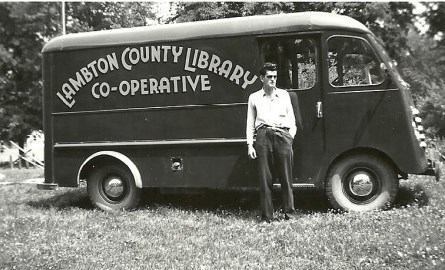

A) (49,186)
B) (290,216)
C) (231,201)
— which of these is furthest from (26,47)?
(290,216)

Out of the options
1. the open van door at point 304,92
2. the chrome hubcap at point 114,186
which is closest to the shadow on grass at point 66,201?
the chrome hubcap at point 114,186

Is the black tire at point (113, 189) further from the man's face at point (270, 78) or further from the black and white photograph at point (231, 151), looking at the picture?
the man's face at point (270, 78)

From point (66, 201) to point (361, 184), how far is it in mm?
5167

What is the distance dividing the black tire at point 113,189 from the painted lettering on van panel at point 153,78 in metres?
1.18

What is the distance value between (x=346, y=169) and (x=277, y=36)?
6.79 ft

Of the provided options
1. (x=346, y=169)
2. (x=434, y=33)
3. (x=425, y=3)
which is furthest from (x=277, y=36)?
(x=434, y=33)

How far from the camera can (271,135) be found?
6328 mm

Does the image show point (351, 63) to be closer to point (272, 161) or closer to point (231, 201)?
point (272, 161)

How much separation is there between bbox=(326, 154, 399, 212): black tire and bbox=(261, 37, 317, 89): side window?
123 cm

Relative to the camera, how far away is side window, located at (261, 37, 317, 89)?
22.2 feet

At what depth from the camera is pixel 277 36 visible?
6836 mm

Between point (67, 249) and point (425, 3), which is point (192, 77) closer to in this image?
point (67, 249)

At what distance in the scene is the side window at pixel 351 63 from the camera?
6.65 meters

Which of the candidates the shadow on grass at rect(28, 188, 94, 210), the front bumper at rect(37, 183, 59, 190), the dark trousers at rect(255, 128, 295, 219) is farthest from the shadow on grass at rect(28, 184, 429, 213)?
the dark trousers at rect(255, 128, 295, 219)
